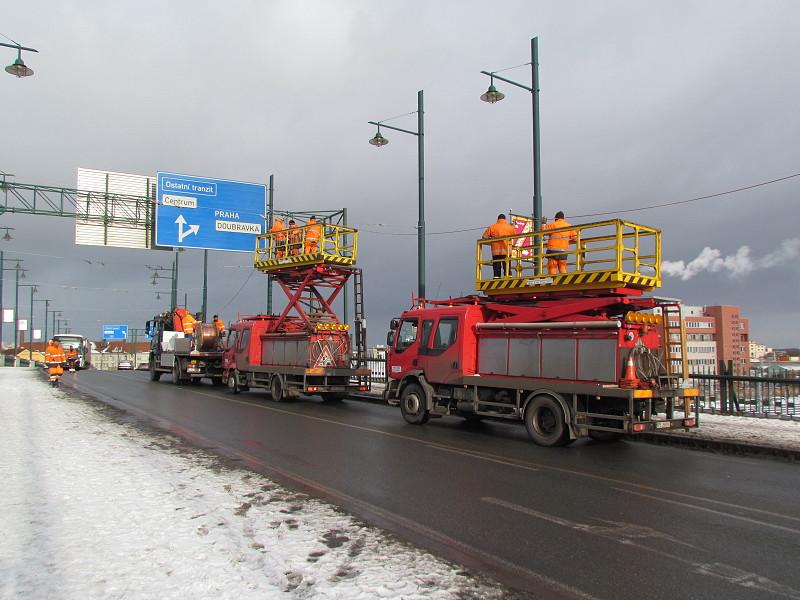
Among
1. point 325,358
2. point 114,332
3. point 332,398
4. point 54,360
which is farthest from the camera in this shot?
point 114,332

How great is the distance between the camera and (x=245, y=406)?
17250mm

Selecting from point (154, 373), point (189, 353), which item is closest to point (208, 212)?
point (189, 353)

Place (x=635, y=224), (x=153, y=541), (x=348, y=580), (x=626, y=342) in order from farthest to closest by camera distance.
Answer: (x=635, y=224) < (x=626, y=342) < (x=153, y=541) < (x=348, y=580)

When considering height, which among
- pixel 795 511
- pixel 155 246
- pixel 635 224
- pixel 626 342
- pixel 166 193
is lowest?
pixel 795 511

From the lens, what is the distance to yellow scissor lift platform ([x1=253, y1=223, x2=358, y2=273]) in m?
18.8

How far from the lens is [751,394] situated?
576 inches

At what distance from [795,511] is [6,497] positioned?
8266 mm

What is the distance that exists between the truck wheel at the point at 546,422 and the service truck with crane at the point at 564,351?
18mm

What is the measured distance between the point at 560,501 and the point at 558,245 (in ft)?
20.7

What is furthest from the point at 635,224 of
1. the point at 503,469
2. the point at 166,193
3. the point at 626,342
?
the point at 166,193

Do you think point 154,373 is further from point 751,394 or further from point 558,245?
point 751,394

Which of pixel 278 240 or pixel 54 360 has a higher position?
pixel 278 240

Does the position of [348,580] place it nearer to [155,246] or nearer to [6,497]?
[6,497]

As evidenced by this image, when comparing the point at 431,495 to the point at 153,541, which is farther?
the point at 431,495
